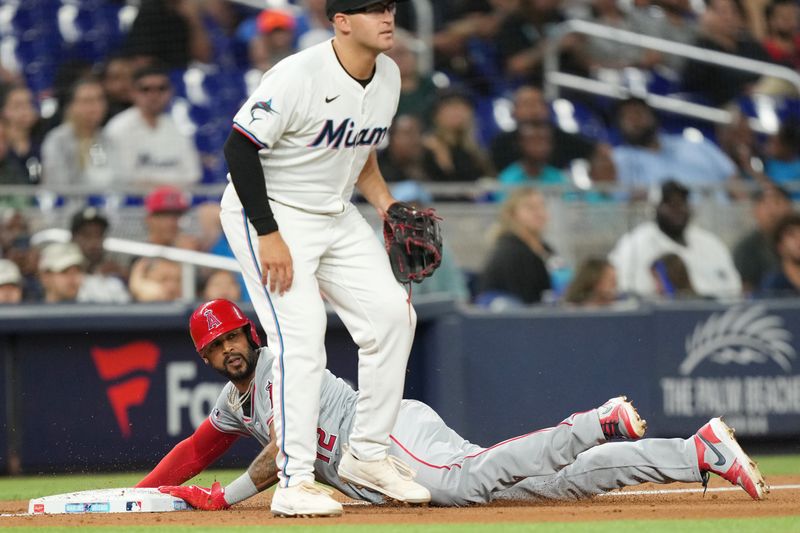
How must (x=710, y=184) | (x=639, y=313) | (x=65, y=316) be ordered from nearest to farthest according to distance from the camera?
(x=65, y=316), (x=639, y=313), (x=710, y=184)

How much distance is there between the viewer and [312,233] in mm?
5133

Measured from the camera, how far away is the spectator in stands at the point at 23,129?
31.3 feet

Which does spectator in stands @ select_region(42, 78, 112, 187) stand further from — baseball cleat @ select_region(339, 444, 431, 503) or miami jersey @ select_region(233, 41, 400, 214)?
baseball cleat @ select_region(339, 444, 431, 503)

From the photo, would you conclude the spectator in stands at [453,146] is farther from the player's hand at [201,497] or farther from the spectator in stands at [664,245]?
the player's hand at [201,497]

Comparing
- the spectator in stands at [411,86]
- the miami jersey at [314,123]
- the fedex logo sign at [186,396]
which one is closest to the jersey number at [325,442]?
the miami jersey at [314,123]

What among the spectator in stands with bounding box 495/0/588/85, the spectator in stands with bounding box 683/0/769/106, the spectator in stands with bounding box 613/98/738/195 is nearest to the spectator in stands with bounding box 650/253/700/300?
the spectator in stands with bounding box 613/98/738/195

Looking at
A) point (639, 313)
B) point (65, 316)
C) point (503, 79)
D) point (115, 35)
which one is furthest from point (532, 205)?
point (115, 35)

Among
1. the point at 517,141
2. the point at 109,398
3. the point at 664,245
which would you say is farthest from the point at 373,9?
the point at 517,141

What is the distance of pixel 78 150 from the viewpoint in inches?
379

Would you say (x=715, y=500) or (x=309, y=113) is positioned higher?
(x=309, y=113)

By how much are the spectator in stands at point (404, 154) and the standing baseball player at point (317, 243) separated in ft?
15.4

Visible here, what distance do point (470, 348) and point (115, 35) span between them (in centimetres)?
457

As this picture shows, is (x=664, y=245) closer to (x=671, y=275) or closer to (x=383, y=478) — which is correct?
(x=671, y=275)

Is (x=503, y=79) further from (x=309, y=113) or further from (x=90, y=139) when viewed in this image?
(x=309, y=113)
